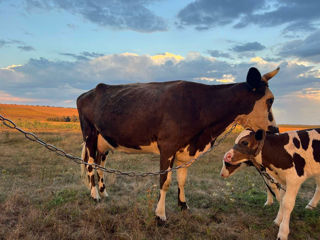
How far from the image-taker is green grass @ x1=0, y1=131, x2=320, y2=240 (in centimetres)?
450

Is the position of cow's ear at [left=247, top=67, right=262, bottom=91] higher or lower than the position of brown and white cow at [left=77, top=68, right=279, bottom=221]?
higher

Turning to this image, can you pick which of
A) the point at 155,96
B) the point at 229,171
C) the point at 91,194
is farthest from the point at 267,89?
the point at 91,194

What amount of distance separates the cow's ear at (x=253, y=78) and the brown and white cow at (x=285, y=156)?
3.06 ft

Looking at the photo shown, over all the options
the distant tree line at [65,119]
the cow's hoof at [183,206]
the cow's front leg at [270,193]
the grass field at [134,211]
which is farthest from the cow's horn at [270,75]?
the distant tree line at [65,119]

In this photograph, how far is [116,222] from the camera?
480 cm

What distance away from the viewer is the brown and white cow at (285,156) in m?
4.66

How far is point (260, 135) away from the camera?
5.07 metres

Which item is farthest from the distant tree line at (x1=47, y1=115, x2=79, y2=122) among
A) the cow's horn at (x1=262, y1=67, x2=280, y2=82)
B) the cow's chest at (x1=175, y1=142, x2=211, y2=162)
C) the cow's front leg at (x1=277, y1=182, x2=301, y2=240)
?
the cow's front leg at (x1=277, y1=182, x2=301, y2=240)

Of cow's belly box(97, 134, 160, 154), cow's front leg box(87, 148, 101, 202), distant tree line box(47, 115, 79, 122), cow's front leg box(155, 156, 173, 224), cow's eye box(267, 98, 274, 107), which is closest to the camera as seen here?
cow's front leg box(155, 156, 173, 224)

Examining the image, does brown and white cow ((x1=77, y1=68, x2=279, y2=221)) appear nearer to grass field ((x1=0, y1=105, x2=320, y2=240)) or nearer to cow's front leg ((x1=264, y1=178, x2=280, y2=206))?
grass field ((x1=0, y1=105, x2=320, y2=240))

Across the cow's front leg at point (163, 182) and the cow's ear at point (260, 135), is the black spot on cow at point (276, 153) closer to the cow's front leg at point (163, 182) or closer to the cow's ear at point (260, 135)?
the cow's ear at point (260, 135)

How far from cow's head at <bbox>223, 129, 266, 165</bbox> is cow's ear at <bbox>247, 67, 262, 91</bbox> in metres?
0.93

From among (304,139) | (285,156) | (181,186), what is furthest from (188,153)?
(304,139)

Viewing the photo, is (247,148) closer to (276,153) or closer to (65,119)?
(276,153)
